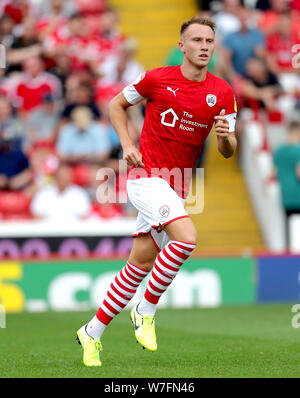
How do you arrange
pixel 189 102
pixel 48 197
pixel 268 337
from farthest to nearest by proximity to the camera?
1. pixel 48 197
2. pixel 268 337
3. pixel 189 102

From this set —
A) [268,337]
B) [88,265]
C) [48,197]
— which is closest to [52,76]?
[48,197]

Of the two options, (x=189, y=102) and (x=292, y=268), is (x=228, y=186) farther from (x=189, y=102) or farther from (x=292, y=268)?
(x=189, y=102)

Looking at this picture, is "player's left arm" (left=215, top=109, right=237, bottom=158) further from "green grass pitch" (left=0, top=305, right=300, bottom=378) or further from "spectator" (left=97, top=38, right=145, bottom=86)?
"spectator" (left=97, top=38, right=145, bottom=86)

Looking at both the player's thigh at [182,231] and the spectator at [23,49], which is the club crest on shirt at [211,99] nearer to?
the player's thigh at [182,231]

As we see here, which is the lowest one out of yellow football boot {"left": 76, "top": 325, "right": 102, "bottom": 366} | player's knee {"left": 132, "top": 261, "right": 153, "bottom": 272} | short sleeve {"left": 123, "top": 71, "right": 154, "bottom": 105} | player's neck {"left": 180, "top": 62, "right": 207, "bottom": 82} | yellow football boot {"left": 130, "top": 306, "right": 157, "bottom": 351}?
yellow football boot {"left": 76, "top": 325, "right": 102, "bottom": 366}

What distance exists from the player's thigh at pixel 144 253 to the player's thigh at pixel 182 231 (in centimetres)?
40

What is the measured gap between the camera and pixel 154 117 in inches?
301

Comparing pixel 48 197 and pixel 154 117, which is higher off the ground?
pixel 154 117

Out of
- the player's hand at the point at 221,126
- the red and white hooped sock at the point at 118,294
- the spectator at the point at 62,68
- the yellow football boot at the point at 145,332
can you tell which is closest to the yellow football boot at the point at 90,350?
the red and white hooped sock at the point at 118,294

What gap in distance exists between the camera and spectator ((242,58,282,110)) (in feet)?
57.0

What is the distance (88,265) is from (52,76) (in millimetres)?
4976

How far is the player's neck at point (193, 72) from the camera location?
299 inches

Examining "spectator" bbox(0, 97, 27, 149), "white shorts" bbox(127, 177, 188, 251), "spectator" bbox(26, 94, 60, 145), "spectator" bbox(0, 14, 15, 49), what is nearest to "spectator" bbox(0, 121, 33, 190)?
"spectator" bbox(0, 97, 27, 149)

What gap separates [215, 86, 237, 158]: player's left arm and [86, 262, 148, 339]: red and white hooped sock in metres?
1.19
